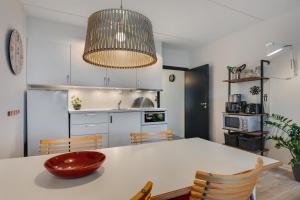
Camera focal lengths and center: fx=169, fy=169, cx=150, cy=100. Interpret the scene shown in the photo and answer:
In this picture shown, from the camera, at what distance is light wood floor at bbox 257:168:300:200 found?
1.93m

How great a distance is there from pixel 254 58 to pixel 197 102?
1621 mm

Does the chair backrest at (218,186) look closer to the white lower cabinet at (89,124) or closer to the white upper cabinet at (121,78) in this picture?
the white lower cabinet at (89,124)

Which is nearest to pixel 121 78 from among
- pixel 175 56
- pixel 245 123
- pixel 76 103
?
pixel 76 103

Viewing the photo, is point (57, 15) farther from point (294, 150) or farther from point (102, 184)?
point (294, 150)

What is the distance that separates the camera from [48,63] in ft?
9.80

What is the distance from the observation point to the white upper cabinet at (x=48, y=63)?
113 inches

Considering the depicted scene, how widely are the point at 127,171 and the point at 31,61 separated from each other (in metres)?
2.88

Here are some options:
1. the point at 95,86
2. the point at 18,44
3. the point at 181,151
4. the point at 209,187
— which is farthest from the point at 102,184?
the point at 95,86

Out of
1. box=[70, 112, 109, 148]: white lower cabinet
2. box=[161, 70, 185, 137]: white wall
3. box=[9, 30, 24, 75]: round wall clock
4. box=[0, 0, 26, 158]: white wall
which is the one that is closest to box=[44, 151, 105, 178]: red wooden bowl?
box=[0, 0, 26, 158]: white wall

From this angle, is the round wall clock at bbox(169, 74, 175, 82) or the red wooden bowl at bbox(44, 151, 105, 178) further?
the round wall clock at bbox(169, 74, 175, 82)

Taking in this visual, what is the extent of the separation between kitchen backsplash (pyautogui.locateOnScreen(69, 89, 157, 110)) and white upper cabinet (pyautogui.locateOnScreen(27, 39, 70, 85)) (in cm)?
44

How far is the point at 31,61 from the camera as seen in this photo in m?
2.87

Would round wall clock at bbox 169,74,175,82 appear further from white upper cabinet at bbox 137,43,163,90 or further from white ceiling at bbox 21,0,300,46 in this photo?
white ceiling at bbox 21,0,300,46

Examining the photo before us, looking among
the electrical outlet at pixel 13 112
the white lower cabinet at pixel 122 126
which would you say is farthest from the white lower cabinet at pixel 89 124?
the electrical outlet at pixel 13 112
